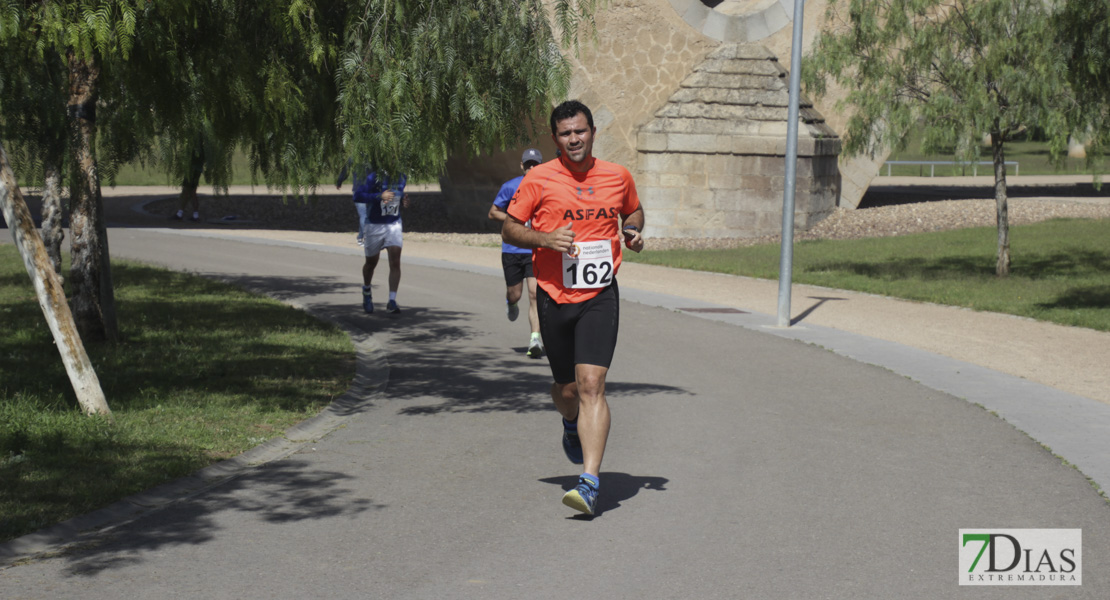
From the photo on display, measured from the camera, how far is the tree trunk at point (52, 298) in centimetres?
763

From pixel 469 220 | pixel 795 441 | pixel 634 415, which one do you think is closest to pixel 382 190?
pixel 634 415

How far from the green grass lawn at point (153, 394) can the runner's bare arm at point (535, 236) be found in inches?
88.1

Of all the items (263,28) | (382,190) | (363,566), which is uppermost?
(263,28)

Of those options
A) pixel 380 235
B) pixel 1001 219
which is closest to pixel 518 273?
pixel 380 235

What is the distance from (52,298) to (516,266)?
14.8 feet

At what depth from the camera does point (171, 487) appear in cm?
625

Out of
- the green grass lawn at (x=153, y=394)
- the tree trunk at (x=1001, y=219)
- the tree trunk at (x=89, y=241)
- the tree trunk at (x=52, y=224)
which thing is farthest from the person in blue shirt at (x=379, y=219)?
the tree trunk at (x=1001, y=219)

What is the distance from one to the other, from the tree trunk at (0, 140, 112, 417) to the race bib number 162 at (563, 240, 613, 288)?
11.5 feet

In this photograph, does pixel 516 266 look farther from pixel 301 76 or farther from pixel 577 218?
pixel 577 218

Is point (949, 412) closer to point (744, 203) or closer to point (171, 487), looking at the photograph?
point (171, 487)

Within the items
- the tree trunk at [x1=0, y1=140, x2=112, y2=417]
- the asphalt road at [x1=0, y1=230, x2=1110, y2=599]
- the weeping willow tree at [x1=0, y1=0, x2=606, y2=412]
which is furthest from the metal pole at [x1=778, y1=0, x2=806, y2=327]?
the tree trunk at [x1=0, y1=140, x2=112, y2=417]

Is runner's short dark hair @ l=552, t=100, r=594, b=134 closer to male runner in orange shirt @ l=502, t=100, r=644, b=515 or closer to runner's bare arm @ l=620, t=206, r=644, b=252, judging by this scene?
male runner in orange shirt @ l=502, t=100, r=644, b=515

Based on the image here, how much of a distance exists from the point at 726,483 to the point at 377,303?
9.16 metres

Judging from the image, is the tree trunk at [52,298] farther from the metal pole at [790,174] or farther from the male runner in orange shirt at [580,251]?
the metal pole at [790,174]
